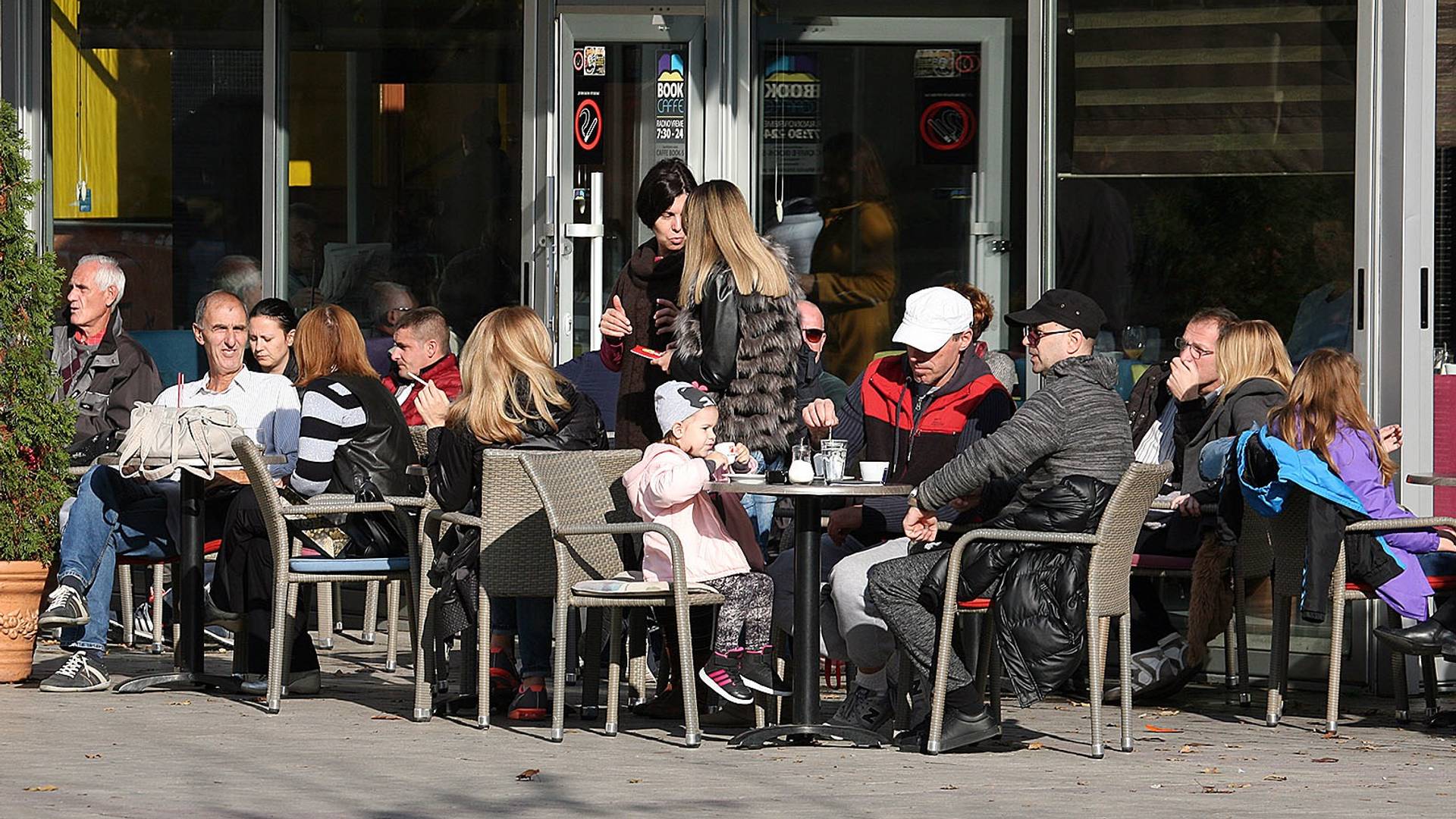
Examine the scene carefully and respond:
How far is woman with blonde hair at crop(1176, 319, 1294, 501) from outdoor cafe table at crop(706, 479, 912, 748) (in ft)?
5.69

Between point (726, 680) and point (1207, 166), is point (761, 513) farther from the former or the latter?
point (1207, 166)

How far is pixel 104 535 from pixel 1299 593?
4.28 metres

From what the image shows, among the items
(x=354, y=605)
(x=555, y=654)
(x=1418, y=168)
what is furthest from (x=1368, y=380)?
(x=354, y=605)

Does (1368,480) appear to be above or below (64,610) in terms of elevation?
above

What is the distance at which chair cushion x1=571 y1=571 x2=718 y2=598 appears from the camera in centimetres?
633

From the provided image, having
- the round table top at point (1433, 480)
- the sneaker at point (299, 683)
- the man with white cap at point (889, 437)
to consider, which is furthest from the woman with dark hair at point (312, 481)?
the round table top at point (1433, 480)

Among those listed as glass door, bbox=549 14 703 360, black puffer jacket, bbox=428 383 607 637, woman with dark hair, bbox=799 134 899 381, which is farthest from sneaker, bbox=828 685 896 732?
glass door, bbox=549 14 703 360

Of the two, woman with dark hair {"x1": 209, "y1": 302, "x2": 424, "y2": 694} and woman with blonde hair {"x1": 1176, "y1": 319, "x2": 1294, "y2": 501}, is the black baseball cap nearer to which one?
woman with blonde hair {"x1": 1176, "y1": 319, "x2": 1294, "y2": 501}

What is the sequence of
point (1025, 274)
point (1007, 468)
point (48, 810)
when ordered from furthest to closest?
point (1025, 274) → point (1007, 468) → point (48, 810)

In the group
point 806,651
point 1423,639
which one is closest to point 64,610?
point 806,651

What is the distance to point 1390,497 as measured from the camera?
6953 mm

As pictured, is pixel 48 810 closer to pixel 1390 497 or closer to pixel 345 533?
pixel 345 533

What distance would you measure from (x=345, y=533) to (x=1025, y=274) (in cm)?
352

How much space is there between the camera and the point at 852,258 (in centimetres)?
1001
